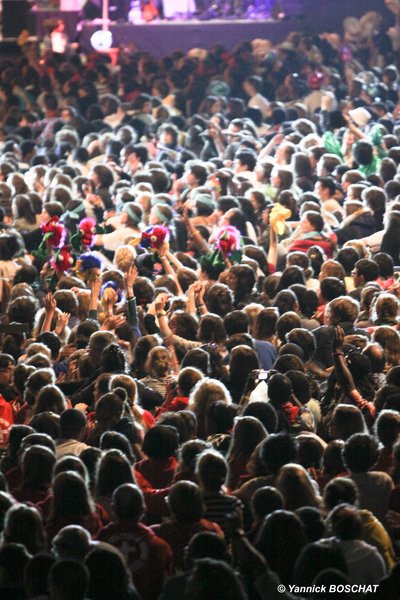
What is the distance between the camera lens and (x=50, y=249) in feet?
40.7

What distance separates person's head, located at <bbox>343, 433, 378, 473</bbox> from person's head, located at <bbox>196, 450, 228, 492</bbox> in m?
0.65

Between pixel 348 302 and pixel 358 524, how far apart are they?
3753 mm

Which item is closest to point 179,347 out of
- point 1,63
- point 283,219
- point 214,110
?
point 283,219

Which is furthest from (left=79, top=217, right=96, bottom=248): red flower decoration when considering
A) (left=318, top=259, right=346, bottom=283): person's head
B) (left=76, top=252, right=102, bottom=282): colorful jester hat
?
(left=318, top=259, right=346, bottom=283): person's head

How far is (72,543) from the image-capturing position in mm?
6320

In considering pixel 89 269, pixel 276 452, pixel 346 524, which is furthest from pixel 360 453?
pixel 89 269

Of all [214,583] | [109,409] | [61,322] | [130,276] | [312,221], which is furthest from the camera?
[312,221]

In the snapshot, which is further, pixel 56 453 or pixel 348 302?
pixel 348 302

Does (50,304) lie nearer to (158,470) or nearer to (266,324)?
(266,324)

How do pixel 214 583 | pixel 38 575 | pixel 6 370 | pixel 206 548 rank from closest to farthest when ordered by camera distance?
pixel 214 583 → pixel 38 575 → pixel 206 548 → pixel 6 370

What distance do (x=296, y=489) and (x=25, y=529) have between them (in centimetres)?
133

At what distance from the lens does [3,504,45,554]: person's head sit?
648 cm

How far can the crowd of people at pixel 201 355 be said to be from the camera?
632 centimetres

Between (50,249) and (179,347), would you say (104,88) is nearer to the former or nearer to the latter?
(50,249)
